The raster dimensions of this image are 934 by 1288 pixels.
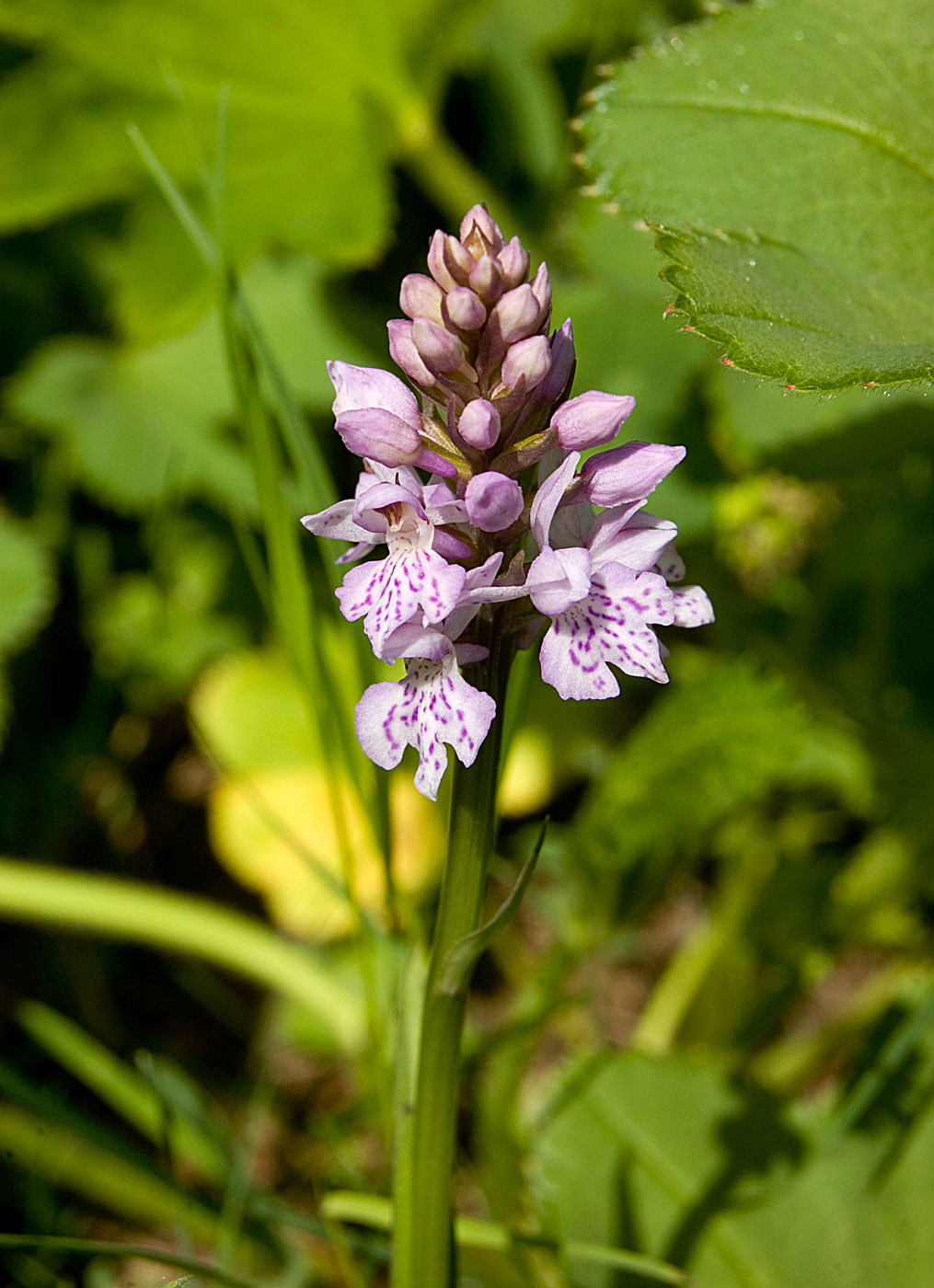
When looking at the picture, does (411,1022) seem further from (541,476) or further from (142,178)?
(142,178)

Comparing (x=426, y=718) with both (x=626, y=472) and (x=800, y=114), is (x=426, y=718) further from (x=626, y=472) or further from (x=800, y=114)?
(x=800, y=114)

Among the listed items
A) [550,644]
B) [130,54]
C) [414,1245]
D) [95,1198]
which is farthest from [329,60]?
[95,1198]

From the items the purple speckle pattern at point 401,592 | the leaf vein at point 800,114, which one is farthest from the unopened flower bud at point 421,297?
the leaf vein at point 800,114

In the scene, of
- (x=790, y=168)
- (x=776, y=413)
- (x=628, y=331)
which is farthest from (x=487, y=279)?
(x=628, y=331)

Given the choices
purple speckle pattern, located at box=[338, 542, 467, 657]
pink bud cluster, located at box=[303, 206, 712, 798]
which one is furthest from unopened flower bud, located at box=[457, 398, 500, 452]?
purple speckle pattern, located at box=[338, 542, 467, 657]

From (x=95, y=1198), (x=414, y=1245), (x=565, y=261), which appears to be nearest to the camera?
(x=414, y=1245)
